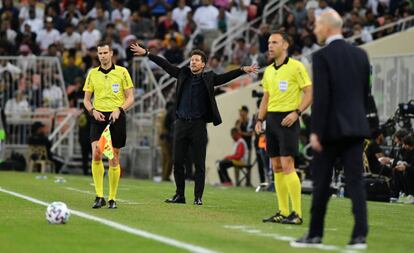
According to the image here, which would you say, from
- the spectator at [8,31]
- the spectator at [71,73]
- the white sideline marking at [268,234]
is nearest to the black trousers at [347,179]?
the white sideline marking at [268,234]

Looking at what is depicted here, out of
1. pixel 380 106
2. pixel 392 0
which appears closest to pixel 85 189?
pixel 380 106

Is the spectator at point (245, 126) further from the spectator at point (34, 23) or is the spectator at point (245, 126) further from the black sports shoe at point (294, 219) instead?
the black sports shoe at point (294, 219)

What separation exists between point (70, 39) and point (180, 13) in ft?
Result: 11.6

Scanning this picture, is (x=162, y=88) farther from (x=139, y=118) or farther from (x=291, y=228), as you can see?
(x=291, y=228)

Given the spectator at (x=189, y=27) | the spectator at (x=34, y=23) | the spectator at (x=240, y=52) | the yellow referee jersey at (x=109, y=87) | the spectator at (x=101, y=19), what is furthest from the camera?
the spectator at (x=34, y=23)

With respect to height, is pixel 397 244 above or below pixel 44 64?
below

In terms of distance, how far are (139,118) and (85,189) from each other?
11949 millimetres

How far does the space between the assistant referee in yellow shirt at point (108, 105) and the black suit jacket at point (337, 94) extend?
5918 millimetres

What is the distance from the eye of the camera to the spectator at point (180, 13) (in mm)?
37375

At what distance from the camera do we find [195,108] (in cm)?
1845

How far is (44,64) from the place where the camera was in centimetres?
3584

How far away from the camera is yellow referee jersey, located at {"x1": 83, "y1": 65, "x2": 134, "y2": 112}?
17.1m

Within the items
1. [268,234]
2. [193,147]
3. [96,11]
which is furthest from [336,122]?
[96,11]

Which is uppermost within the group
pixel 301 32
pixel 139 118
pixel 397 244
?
pixel 301 32
